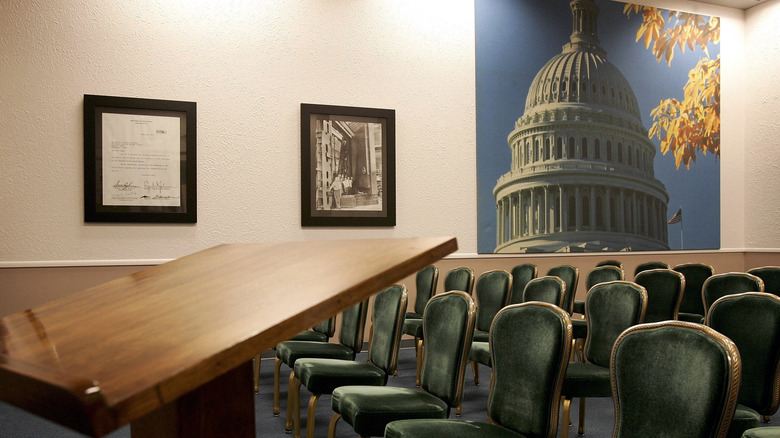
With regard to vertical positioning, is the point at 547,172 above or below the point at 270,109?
below

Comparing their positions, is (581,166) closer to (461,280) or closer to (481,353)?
(461,280)

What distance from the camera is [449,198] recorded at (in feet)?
20.4

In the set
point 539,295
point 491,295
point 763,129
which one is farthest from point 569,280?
point 763,129

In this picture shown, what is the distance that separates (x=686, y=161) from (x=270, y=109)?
5063 millimetres

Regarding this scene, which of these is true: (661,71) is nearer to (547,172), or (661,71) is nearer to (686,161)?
(686,161)

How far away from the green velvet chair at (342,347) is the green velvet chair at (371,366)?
0.33 meters

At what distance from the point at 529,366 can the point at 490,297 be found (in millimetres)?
2270

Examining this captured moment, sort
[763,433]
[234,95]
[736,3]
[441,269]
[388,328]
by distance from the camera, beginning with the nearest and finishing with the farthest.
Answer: [763,433] < [388,328] < [234,95] < [441,269] < [736,3]

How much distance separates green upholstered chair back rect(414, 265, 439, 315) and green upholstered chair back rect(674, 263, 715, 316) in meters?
1.87

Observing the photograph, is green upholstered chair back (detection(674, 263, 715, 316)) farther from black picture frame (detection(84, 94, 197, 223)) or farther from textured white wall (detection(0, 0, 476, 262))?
black picture frame (detection(84, 94, 197, 223))

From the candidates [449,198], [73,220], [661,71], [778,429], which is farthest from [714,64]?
[73,220]

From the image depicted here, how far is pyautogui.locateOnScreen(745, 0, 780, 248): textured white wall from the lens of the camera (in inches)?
293

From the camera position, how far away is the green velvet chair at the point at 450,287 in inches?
168

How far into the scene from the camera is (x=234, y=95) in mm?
5500
